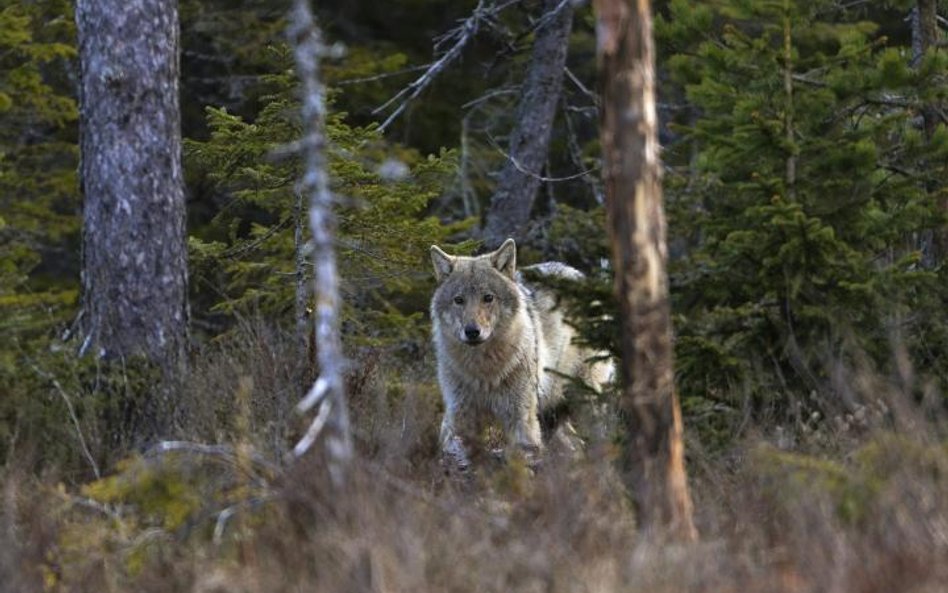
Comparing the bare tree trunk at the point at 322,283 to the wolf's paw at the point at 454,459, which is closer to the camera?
the bare tree trunk at the point at 322,283

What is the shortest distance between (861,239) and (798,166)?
624 millimetres

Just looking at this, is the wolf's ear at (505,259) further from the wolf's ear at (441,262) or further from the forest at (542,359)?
the wolf's ear at (441,262)

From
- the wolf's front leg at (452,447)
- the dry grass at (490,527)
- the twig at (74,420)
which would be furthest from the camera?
the wolf's front leg at (452,447)

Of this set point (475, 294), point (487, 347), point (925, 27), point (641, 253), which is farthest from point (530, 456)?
point (925, 27)

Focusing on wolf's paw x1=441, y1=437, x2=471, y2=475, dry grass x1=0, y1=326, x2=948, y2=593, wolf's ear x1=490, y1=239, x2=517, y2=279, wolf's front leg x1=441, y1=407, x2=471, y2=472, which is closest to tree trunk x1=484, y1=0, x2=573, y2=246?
wolf's ear x1=490, y1=239, x2=517, y2=279

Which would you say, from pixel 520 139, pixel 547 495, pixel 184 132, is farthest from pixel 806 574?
pixel 184 132

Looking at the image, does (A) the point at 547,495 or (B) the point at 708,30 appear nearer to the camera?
(A) the point at 547,495

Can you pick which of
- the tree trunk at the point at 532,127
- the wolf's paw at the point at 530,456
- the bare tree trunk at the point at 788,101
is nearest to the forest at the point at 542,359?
the bare tree trunk at the point at 788,101

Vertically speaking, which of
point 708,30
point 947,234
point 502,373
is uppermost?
point 708,30

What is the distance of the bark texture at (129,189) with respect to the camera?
10.9m

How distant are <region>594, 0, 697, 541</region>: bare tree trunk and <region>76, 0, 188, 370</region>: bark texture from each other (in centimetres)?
545

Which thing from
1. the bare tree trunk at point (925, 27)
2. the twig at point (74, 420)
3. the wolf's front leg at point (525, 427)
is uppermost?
the bare tree trunk at point (925, 27)

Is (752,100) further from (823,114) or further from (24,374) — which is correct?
(24,374)

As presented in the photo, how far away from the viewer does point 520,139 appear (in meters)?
16.8
